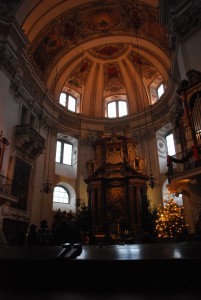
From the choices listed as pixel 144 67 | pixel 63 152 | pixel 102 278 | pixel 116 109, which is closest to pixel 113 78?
pixel 116 109

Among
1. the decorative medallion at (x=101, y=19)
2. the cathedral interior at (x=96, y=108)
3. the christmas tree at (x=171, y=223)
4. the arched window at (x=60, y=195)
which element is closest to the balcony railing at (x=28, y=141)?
the cathedral interior at (x=96, y=108)

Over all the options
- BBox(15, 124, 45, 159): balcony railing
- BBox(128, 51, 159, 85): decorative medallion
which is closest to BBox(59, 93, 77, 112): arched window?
BBox(128, 51, 159, 85): decorative medallion

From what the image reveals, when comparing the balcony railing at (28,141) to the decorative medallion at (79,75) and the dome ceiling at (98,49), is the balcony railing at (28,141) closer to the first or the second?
the dome ceiling at (98,49)

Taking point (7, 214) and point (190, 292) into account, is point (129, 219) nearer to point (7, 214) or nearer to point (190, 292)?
point (7, 214)

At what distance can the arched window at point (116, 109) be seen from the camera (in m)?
22.1

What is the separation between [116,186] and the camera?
16.1 meters

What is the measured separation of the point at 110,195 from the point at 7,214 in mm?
7076

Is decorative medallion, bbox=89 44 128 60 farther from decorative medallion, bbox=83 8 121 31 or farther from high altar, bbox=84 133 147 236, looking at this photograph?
high altar, bbox=84 133 147 236

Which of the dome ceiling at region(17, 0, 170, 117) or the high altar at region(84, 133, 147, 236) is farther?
the dome ceiling at region(17, 0, 170, 117)

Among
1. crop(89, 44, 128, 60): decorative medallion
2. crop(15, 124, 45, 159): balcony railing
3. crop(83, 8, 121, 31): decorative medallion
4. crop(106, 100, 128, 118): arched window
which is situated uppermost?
crop(83, 8, 121, 31): decorative medallion

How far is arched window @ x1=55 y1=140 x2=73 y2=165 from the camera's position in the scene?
19.5 metres

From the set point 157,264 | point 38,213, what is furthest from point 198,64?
point 38,213

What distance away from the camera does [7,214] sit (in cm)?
1117

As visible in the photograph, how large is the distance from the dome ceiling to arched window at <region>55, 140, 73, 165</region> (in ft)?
12.0
